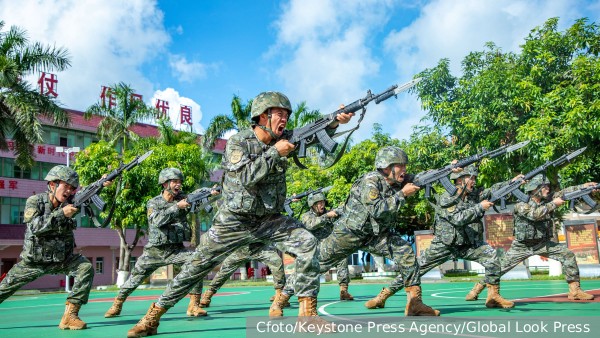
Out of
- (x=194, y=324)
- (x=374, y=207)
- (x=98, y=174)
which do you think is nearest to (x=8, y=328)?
(x=194, y=324)

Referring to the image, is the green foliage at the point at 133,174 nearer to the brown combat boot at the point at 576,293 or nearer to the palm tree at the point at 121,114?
the palm tree at the point at 121,114

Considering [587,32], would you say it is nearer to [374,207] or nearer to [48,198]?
[374,207]

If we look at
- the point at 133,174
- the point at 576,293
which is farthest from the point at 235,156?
the point at 133,174

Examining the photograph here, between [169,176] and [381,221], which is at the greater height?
[169,176]

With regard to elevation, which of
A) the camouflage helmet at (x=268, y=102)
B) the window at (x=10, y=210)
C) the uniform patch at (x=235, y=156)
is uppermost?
the window at (x=10, y=210)

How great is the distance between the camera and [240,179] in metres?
6.09

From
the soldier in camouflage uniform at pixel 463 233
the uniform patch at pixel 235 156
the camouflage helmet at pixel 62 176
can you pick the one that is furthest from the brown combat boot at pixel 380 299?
the camouflage helmet at pixel 62 176

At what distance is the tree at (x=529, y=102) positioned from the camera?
19.4 m

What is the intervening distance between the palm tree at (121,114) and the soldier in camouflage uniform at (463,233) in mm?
29608

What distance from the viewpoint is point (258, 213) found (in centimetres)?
626

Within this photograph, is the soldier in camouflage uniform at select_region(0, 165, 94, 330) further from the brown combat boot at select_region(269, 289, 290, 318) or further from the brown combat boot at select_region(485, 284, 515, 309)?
the brown combat boot at select_region(485, 284, 515, 309)

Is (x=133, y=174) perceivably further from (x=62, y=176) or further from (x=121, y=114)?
(x=62, y=176)

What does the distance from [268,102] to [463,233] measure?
15.6 ft

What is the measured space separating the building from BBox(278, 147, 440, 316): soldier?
3451 cm
